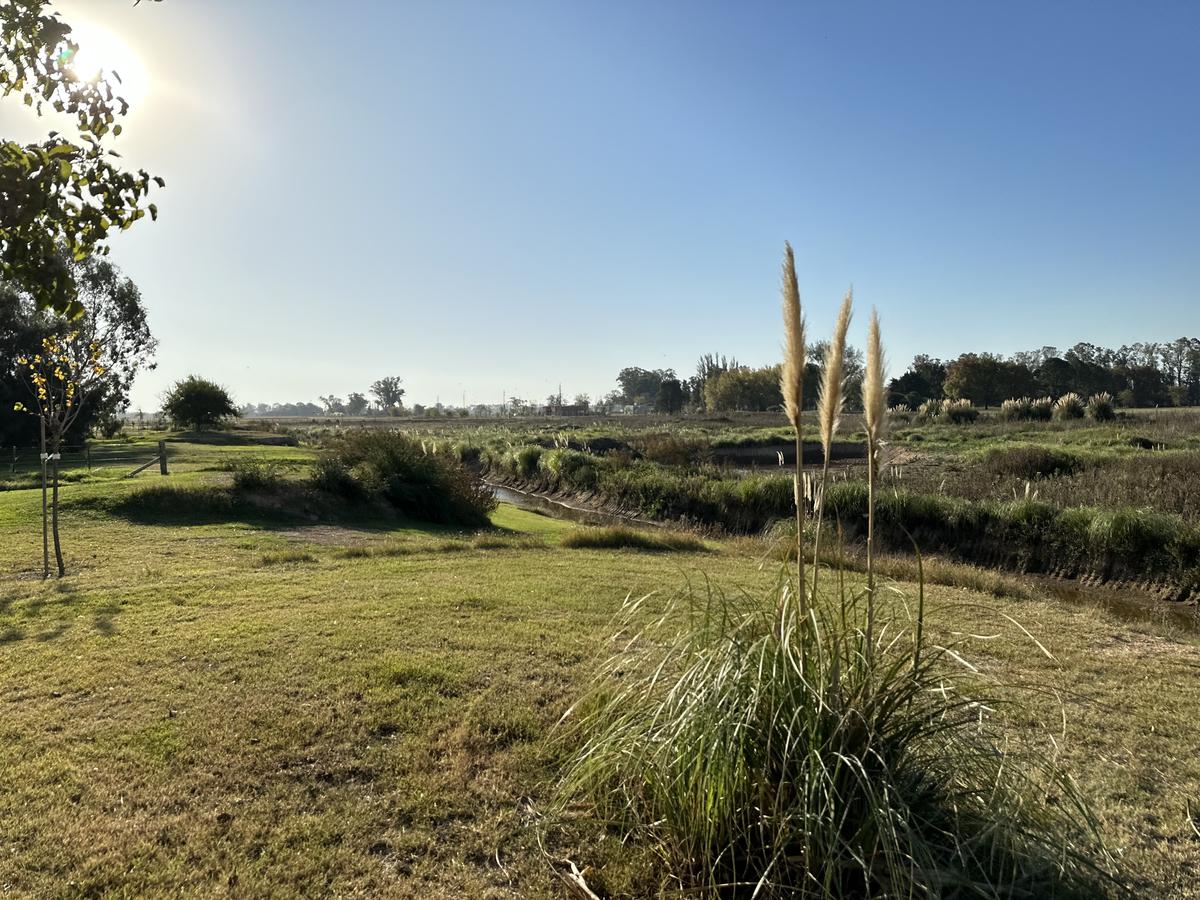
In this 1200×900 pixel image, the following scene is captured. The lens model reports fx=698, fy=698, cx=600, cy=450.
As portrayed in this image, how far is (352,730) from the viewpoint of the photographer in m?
4.29

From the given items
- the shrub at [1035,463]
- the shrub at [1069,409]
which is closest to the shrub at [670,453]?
the shrub at [1035,463]

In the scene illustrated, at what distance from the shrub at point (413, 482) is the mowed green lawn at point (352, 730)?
9907mm

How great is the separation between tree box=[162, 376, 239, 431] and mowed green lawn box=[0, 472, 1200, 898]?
129 ft

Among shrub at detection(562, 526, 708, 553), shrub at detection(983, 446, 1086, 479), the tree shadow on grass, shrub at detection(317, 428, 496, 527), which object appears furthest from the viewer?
shrub at detection(983, 446, 1086, 479)

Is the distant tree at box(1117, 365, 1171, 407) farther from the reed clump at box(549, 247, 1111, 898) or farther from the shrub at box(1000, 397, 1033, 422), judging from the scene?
the reed clump at box(549, 247, 1111, 898)

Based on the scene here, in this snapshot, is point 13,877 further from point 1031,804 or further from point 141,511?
point 141,511

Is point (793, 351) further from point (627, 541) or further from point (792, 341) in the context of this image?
point (627, 541)

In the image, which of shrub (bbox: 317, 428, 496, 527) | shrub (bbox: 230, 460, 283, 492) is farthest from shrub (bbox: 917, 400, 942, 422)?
shrub (bbox: 230, 460, 283, 492)

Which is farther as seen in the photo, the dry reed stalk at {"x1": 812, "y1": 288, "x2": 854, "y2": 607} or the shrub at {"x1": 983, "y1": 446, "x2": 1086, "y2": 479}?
the shrub at {"x1": 983, "y1": 446, "x2": 1086, "y2": 479}

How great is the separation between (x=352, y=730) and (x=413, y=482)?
1571 cm

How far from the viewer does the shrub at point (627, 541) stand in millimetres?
14000

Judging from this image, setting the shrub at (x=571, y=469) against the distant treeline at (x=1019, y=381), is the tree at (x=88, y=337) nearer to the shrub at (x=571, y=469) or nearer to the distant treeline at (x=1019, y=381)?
the shrub at (x=571, y=469)

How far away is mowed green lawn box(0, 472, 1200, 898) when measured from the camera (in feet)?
10.1

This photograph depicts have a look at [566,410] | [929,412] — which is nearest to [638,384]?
[566,410]
